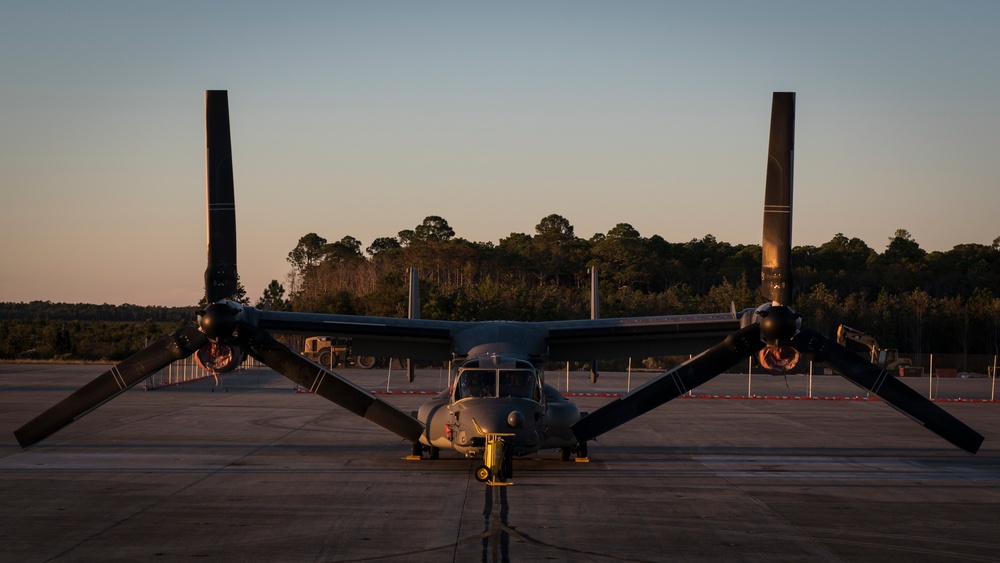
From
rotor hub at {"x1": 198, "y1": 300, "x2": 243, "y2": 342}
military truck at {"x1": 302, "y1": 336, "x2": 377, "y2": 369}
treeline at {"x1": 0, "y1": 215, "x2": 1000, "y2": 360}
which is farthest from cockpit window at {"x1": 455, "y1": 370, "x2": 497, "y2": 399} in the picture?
treeline at {"x1": 0, "y1": 215, "x2": 1000, "y2": 360}

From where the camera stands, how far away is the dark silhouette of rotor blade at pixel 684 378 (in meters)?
20.4

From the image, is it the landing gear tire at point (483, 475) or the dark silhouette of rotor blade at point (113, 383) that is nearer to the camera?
the landing gear tire at point (483, 475)

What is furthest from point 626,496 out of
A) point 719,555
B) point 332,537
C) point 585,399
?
point 585,399

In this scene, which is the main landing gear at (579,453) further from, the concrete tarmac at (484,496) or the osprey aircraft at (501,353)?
the concrete tarmac at (484,496)

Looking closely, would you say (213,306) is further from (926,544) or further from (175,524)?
(926,544)

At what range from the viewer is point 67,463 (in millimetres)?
20875

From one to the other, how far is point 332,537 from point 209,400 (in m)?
26.0

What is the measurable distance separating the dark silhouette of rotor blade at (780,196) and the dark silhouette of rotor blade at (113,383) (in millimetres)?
11405

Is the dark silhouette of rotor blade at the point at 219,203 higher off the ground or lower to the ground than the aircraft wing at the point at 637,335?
higher

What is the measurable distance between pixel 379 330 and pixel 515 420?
5.13 m

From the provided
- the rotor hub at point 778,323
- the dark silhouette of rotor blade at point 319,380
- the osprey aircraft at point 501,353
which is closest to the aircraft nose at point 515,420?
the osprey aircraft at point 501,353

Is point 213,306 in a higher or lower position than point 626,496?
higher

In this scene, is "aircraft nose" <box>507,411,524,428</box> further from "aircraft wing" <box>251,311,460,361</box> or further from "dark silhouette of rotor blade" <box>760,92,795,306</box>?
"dark silhouette of rotor blade" <box>760,92,795,306</box>

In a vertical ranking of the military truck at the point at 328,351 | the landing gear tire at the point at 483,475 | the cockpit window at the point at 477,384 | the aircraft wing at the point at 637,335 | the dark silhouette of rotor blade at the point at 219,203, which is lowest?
the military truck at the point at 328,351
